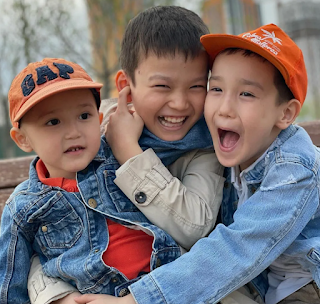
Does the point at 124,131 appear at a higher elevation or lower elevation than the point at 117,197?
higher

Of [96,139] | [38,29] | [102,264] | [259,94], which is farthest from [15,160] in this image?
[38,29]

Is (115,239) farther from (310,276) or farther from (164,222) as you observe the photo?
(310,276)

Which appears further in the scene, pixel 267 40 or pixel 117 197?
pixel 117 197

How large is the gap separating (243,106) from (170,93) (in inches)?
13.0

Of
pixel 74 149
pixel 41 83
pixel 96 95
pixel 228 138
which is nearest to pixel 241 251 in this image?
pixel 228 138

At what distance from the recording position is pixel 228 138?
179cm

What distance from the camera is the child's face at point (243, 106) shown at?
5.48 feet

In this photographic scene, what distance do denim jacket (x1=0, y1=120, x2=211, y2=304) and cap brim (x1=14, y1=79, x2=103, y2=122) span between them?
1.10ft

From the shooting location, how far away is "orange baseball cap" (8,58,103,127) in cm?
169

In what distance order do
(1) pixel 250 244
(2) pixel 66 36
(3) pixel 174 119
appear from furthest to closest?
(2) pixel 66 36 < (3) pixel 174 119 < (1) pixel 250 244

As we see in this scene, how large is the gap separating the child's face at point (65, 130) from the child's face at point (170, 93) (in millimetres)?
228

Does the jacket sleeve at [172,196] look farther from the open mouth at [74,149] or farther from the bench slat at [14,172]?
the bench slat at [14,172]

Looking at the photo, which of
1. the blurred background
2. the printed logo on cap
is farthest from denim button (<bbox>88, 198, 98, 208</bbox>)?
the blurred background

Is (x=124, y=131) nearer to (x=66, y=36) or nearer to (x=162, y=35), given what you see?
(x=162, y=35)
